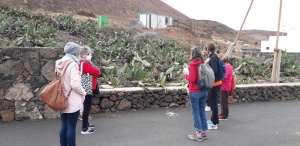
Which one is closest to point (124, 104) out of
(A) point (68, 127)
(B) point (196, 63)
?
(B) point (196, 63)

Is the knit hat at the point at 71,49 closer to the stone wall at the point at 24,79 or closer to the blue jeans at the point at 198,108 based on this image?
the blue jeans at the point at 198,108

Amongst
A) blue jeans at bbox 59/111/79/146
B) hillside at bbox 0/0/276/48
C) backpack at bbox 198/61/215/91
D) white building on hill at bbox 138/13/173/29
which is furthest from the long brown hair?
white building on hill at bbox 138/13/173/29

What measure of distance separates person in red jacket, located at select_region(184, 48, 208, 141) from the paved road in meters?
0.22

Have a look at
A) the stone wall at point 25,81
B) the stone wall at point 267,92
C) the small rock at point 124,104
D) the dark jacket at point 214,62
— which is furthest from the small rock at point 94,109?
the stone wall at point 267,92

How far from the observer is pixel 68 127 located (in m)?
4.39

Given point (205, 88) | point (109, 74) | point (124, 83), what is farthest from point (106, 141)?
point (109, 74)

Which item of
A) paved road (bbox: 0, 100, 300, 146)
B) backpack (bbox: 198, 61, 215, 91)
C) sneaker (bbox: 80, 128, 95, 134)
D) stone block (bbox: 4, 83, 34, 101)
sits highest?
backpack (bbox: 198, 61, 215, 91)

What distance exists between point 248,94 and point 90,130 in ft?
17.4

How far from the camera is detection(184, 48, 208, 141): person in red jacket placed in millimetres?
5219

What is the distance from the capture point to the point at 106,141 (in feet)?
17.7

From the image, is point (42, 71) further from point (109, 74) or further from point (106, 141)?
point (109, 74)

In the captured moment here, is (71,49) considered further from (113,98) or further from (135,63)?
(135,63)

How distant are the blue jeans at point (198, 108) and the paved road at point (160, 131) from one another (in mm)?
300

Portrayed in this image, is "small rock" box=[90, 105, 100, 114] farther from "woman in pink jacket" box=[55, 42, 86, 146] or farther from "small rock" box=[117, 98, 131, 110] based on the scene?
"woman in pink jacket" box=[55, 42, 86, 146]
